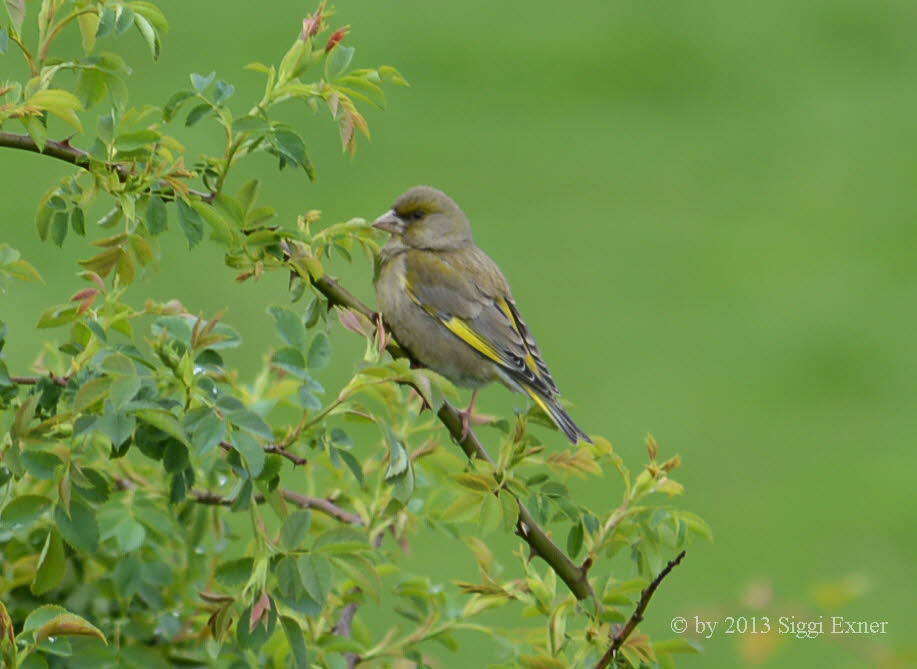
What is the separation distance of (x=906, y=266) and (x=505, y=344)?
5.12 m

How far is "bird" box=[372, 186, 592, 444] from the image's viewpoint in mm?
4137

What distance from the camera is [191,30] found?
9.86 m

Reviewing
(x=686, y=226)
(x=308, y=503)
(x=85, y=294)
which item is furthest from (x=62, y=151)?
(x=686, y=226)

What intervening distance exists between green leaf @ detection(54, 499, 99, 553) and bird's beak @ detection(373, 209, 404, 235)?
87.2 inches

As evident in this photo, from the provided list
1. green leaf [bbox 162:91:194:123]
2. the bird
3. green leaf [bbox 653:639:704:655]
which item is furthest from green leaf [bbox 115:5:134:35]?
the bird

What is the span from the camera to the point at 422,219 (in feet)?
14.7

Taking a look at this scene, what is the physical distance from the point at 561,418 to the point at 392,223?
3.02 feet

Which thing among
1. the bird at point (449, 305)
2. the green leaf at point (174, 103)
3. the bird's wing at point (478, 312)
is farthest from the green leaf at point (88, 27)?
the bird's wing at point (478, 312)

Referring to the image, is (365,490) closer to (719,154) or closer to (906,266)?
(906,266)

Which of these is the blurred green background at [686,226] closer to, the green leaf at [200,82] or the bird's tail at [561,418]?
the bird's tail at [561,418]

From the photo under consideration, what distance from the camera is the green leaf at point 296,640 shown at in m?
2.25

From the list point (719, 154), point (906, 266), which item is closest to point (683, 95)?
point (719, 154)

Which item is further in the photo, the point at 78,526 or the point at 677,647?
the point at 677,647

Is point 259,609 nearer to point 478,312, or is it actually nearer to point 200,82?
point 200,82
